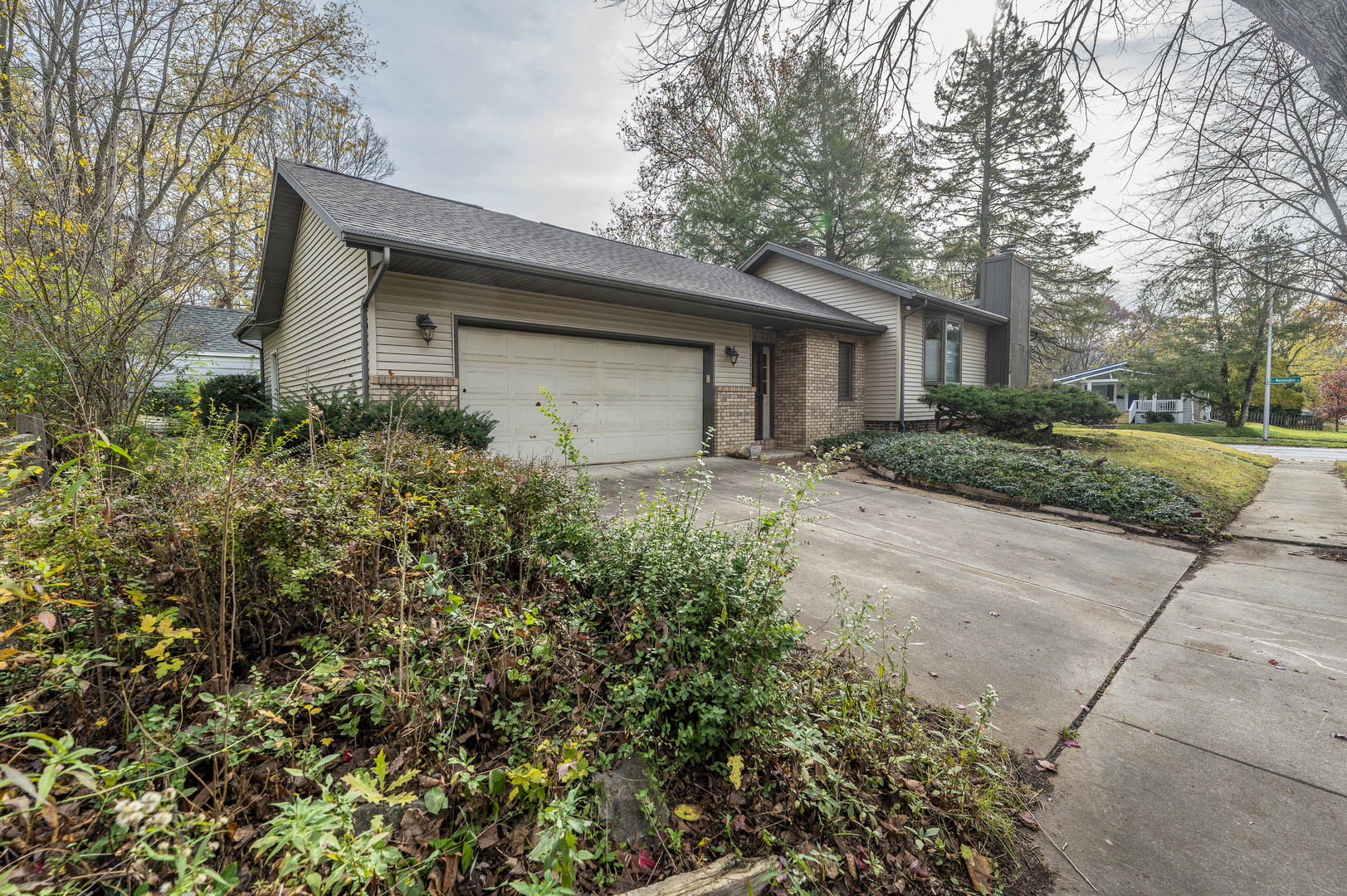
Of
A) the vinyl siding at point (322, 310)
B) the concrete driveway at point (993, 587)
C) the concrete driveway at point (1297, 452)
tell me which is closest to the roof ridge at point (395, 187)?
the vinyl siding at point (322, 310)

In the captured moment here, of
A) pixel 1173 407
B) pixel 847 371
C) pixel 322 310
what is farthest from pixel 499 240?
pixel 1173 407

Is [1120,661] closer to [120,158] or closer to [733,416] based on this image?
[733,416]

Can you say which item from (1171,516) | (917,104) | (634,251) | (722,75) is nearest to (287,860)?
(722,75)

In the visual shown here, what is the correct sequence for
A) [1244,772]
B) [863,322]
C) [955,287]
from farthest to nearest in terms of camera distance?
1. [955,287]
2. [863,322]
3. [1244,772]

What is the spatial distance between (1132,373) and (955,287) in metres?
9.05

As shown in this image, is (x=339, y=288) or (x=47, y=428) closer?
(x=47, y=428)

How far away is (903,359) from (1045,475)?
5.23m

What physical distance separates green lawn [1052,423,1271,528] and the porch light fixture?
968 centimetres

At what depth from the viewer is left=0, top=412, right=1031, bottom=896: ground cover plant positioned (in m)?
1.31

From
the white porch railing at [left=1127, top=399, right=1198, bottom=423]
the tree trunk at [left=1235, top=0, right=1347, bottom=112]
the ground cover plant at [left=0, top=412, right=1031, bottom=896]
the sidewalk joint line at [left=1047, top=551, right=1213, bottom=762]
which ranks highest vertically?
the tree trunk at [left=1235, top=0, right=1347, bottom=112]

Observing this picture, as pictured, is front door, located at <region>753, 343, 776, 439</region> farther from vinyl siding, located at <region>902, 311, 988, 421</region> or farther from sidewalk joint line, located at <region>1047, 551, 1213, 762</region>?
sidewalk joint line, located at <region>1047, 551, 1213, 762</region>

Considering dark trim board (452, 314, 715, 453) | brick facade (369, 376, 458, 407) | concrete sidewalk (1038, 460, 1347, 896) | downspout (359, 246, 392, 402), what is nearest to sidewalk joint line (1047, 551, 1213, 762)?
concrete sidewalk (1038, 460, 1347, 896)

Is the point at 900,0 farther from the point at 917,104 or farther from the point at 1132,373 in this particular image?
the point at 1132,373

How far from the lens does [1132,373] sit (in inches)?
917
